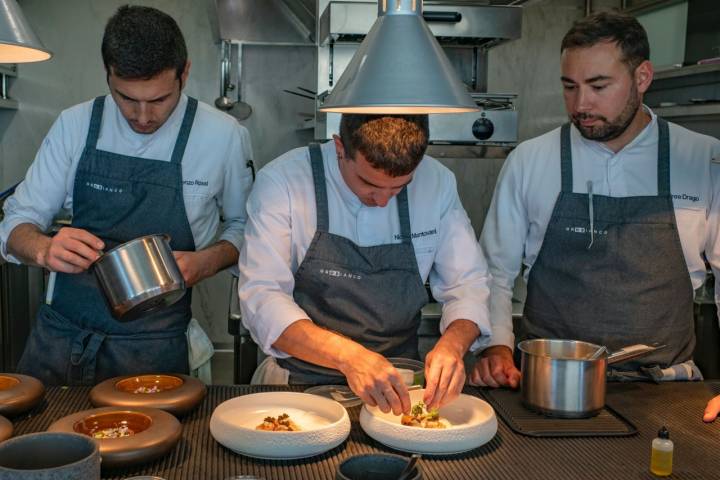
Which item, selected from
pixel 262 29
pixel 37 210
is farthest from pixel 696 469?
pixel 262 29

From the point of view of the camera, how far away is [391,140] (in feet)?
6.01

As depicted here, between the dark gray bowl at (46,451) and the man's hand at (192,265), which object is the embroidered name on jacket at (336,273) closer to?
the man's hand at (192,265)

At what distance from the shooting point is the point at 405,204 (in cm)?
213

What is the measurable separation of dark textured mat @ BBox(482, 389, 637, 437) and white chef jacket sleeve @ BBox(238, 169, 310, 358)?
0.53 meters

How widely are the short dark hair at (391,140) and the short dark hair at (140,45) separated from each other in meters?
0.56

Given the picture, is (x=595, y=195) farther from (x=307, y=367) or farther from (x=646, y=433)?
(x=307, y=367)

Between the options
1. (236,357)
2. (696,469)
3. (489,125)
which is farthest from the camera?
(489,125)

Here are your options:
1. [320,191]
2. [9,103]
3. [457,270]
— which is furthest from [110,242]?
[9,103]

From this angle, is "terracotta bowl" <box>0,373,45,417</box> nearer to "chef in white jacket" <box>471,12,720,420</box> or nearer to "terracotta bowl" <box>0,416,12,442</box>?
"terracotta bowl" <box>0,416,12,442</box>

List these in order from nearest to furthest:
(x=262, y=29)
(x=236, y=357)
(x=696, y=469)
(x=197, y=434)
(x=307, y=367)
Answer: (x=696, y=469) < (x=197, y=434) < (x=307, y=367) < (x=236, y=357) < (x=262, y=29)

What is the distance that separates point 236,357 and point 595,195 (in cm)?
149

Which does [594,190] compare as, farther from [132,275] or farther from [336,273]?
[132,275]

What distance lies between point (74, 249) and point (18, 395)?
1.35 ft

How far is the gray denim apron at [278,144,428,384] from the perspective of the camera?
202 centimetres
